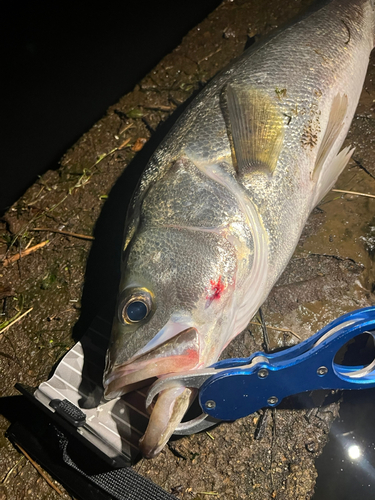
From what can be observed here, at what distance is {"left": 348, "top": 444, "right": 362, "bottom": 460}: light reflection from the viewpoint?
258 cm

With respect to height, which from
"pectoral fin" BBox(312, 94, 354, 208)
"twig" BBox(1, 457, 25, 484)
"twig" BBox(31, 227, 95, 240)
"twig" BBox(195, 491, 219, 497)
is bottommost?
"twig" BBox(195, 491, 219, 497)

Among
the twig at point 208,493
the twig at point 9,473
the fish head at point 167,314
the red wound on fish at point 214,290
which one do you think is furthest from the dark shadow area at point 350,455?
the twig at point 9,473

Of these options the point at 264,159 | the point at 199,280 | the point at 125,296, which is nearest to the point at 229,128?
the point at 264,159

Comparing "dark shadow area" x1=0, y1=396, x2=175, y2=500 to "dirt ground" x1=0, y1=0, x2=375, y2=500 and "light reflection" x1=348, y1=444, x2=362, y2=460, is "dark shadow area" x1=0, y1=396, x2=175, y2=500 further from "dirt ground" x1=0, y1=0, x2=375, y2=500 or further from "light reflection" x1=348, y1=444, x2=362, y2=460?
"light reflection" x1=348, y1=444, x2=362, y2=460

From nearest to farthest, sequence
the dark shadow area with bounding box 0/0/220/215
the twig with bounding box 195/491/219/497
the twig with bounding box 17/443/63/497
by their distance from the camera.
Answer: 1. the twig with bounding box 195/491/219/497
2. the twig with bounding box 17/443/63/497
3. the dark shadow area with bounding box 0/0/220/215

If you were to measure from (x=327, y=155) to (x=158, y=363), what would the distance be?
1950 mm

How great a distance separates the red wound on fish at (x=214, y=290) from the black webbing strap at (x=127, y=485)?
119cm

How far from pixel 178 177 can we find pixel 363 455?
205 centimetres

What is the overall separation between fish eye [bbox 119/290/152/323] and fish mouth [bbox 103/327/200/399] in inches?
8.0

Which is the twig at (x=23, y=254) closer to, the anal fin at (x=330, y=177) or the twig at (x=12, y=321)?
the twig at (x=12, y=321)

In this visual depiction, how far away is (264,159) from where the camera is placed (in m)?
2.63

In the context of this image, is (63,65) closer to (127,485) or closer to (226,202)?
(226,202)

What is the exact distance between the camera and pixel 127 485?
2.52 m

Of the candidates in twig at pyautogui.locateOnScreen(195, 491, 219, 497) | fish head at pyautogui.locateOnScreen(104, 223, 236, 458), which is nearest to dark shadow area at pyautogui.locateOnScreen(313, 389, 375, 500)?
twig at pyautogui.locateOnScreen(195, 491, 219, 497)
